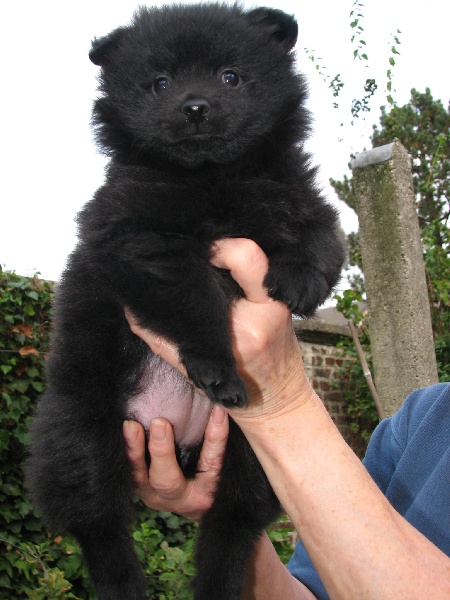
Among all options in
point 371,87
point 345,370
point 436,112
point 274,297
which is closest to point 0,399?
point 274,297

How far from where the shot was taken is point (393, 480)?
186cm

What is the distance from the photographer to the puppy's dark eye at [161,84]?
175cm

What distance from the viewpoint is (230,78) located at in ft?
5.80

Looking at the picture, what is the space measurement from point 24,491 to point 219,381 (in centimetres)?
251

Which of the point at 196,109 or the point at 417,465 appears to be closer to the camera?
the point at 196,109

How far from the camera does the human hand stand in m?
1.79

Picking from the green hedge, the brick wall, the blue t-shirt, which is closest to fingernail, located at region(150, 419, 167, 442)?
the blue t-shirt

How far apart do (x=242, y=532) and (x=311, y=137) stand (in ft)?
3.87

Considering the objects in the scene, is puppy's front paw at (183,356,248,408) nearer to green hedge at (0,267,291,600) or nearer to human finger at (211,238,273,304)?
human finger at (211,238,273,304)

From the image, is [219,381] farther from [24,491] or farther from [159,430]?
[24,491]

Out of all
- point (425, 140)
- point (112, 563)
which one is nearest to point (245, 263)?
point (112, 563)

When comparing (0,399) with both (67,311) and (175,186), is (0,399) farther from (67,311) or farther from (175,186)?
(175,186)

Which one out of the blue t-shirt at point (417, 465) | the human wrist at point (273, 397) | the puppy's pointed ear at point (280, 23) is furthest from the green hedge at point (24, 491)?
the puppy's pointed ear at point (280, 23)

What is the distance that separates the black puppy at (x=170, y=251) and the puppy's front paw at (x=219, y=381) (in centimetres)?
7
